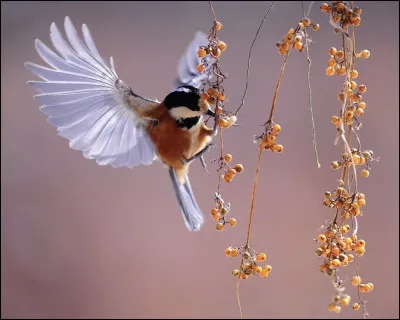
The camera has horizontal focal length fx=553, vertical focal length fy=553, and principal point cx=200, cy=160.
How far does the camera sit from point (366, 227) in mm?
2230

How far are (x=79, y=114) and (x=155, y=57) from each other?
1449 mm

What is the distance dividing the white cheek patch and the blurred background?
1.11m

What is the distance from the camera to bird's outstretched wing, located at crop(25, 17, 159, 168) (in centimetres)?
98

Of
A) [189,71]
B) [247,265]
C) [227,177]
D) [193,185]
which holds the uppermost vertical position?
[193,185]

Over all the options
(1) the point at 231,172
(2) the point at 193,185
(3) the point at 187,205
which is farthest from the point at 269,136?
(2) the point at 193,185

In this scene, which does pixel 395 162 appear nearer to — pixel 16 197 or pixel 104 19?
pixel 104 19

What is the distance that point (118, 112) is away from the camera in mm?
1146

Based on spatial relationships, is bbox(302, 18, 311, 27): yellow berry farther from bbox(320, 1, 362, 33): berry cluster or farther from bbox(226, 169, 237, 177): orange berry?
bbox(226, 169, 237, 177): orange berry

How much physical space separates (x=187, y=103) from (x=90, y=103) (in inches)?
9.0

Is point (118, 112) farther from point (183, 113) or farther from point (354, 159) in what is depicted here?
point (354, 159)

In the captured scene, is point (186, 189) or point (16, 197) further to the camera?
point (16, 197)

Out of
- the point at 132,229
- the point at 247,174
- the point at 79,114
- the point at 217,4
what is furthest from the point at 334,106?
the point at 79,114

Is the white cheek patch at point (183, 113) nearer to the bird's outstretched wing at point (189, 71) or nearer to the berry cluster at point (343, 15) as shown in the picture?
the bird's outstretched wing at point (189, 71)

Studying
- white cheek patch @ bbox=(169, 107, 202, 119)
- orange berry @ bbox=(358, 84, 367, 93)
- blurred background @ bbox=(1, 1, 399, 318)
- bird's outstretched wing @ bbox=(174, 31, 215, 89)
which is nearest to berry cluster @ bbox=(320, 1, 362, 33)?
orange berry @ bbox=(358, 84, 367, 93)
